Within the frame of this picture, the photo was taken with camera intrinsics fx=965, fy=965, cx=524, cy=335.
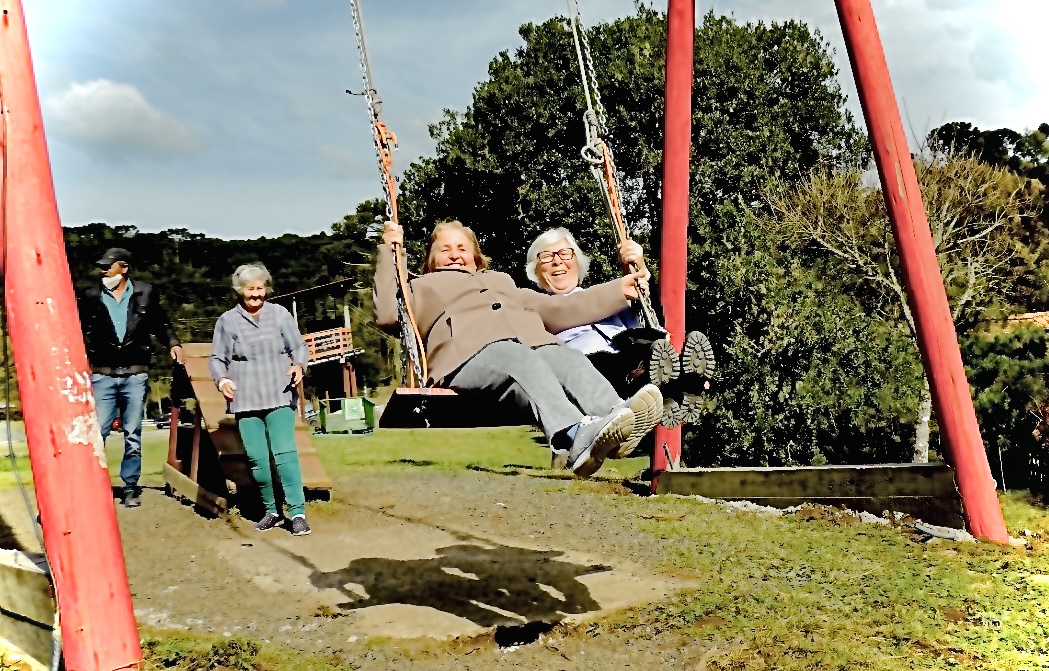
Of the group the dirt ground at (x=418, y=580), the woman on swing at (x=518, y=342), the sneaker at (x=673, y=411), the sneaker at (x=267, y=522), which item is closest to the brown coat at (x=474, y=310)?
the woman on swing at (x=518, y=342)

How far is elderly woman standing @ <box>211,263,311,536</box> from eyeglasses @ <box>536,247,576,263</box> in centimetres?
162

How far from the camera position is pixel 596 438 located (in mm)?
3008

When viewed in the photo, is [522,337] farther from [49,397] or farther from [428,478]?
[428,478]

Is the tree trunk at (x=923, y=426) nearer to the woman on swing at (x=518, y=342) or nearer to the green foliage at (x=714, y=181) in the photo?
the green foliage at (x=714, y=181)

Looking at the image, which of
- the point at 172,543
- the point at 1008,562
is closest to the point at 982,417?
the point at 1008,562

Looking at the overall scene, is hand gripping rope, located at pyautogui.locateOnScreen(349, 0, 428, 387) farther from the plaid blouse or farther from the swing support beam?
the swing support beam

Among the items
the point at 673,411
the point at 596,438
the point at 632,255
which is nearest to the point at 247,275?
the point at 632,255

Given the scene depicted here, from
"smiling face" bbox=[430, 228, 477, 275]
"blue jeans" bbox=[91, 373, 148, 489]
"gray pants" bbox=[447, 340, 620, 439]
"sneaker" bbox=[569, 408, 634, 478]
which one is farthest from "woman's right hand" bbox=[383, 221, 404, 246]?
"blue jeans" bbox=[91, 373, 148, 489]

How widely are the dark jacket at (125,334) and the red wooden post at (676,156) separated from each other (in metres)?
3.09

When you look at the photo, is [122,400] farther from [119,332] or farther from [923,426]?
[923,426]

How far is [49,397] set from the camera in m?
3.07

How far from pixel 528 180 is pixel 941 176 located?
3.93 m

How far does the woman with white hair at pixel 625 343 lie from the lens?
3479mm

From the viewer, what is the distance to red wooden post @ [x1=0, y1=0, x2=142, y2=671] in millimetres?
3047
